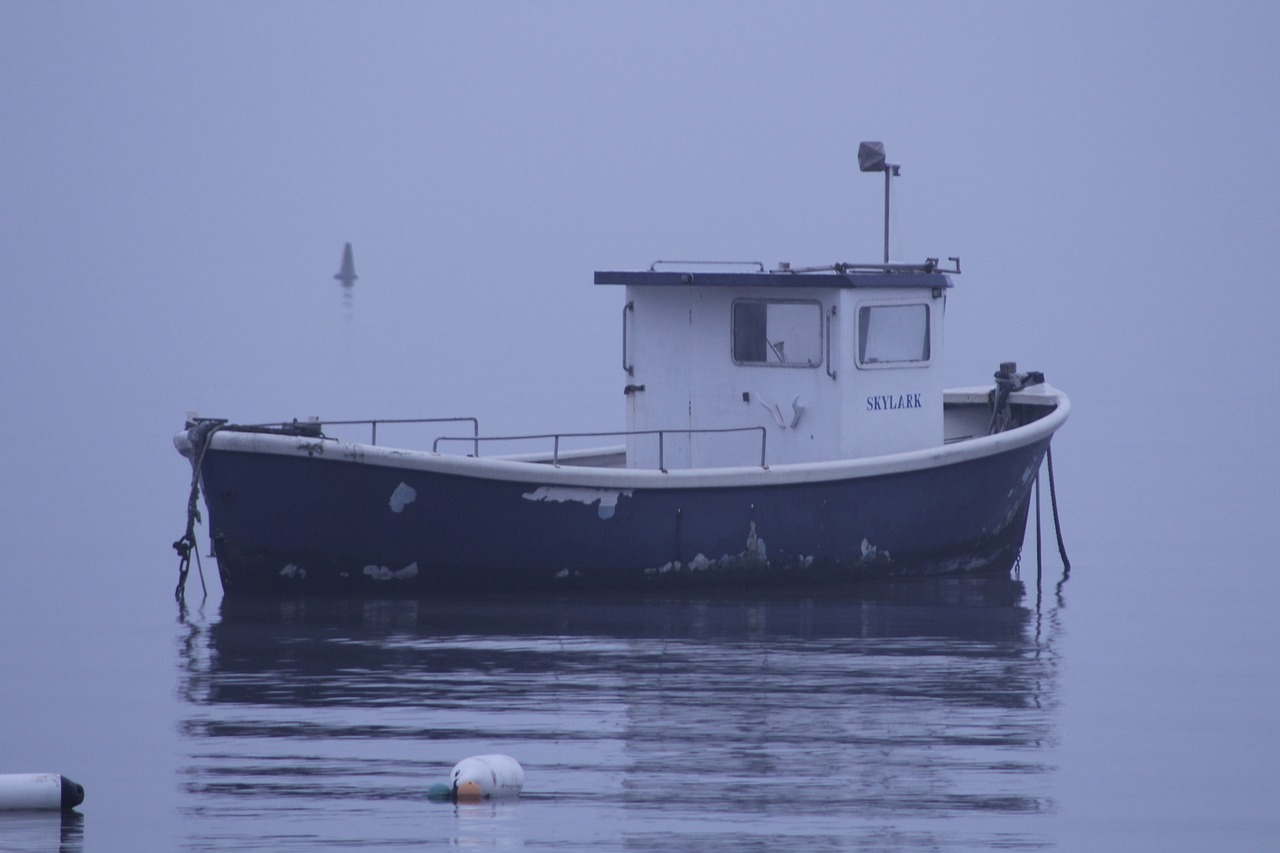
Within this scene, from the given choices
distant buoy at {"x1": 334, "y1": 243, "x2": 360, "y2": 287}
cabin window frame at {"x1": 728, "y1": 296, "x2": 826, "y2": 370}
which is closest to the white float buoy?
cabin window frame at {"x1": 728, "y1": 296, "x2": 826, "y2": 370}

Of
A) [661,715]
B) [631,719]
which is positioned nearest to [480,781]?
[631,719]

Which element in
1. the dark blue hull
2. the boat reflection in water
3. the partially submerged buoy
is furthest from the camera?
the dark blue hull

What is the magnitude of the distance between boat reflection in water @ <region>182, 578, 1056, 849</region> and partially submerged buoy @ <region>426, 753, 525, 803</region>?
9cm

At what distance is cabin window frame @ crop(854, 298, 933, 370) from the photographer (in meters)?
15.3

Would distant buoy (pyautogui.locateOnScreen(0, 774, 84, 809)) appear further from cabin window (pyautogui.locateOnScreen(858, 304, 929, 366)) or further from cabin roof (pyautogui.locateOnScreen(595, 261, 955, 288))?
cabin window (pyautogui.locateOnScreen(858, 304, 929, 366))

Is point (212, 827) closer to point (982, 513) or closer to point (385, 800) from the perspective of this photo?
point (385, 800)

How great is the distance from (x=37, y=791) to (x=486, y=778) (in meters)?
1.92

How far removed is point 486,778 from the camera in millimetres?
9164

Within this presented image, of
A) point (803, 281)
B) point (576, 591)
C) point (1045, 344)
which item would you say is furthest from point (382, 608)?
point (1045, 344)

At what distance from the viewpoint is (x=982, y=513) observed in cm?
1602

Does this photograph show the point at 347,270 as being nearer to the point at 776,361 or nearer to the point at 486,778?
the point at 776,361

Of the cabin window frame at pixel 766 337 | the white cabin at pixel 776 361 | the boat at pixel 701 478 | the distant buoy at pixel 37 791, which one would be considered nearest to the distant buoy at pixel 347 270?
the boat at pixel 701 478

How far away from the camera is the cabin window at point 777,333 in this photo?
15336 millimetres

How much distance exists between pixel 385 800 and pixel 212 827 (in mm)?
770
